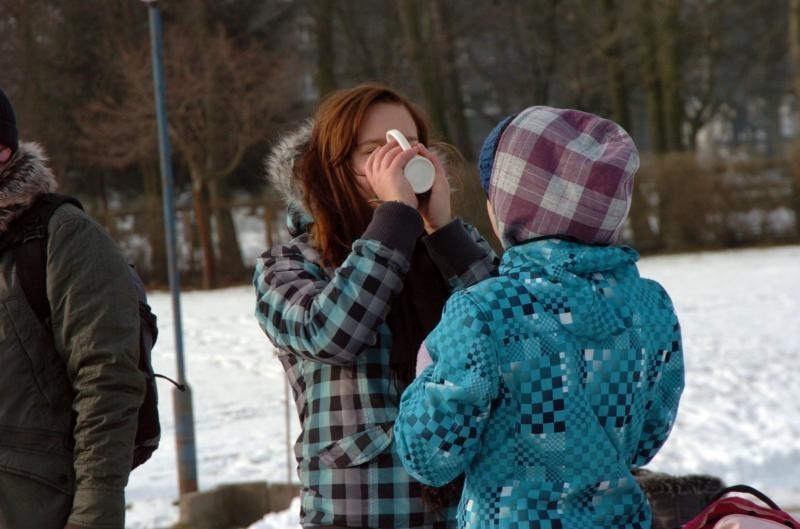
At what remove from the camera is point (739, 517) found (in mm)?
1945

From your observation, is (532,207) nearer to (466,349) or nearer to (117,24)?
(466,349)

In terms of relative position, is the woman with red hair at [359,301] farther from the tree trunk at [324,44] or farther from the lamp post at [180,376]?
the tree trunk at [324,44]

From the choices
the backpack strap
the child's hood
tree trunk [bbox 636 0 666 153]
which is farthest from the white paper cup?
tree trunk [bbox 636 0 666 153]

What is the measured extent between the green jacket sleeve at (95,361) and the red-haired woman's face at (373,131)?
21.0 inches

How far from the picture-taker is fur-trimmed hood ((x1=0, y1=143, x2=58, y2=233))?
244 centimetres

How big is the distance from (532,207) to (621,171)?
6.4 inches

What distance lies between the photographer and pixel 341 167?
2492 mm

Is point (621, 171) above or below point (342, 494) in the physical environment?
above

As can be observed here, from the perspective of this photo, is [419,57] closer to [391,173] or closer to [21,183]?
[21,183]

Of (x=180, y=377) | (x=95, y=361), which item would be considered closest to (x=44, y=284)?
(x=95, y=361)

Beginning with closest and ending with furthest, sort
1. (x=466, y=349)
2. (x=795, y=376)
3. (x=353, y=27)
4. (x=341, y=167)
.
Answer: (x=466, y=349), (x=341, y=167), (x=795, y=376), (x=353, y=27)

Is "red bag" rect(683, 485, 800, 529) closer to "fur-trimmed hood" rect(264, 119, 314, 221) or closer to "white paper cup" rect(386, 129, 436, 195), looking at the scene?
"white paper cup" rect(386, 129, 436, 195)

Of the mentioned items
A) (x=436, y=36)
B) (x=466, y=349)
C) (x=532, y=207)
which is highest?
(x=436, y=36)

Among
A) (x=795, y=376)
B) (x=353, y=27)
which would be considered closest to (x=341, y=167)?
(x=795, y=376)
